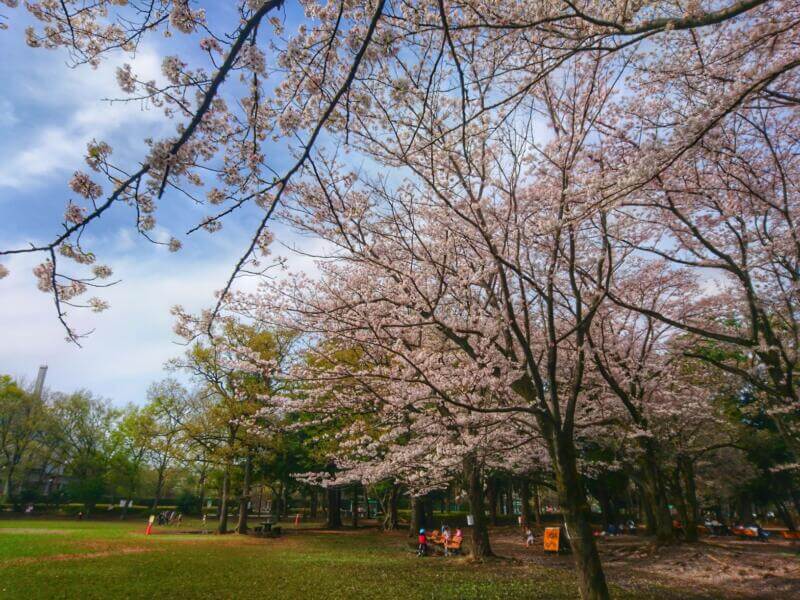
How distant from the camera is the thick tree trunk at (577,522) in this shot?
6258 mm

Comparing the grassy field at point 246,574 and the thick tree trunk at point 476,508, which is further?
the thick tree trunk at point 476,508

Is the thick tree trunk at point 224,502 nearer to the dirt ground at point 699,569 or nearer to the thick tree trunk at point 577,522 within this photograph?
the dirt ground at point 699,569

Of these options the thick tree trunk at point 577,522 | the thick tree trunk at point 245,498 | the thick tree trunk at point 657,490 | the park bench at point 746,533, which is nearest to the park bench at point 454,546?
the thick tree trunk at point 657,490

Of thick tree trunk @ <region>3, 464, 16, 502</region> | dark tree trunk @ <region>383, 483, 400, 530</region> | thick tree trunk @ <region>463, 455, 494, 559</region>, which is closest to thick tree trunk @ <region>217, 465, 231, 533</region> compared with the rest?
dark tree trunk @ <region>383, 483, 400, 530</region>

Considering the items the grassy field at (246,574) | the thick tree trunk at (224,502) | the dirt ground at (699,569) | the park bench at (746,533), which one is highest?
the thick tree trunk at (224,502)

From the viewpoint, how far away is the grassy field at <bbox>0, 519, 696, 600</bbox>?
325 inches

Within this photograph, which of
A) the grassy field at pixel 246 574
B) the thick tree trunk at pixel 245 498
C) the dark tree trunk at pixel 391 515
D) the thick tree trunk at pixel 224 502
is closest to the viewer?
the grassy field at pixel 246 574

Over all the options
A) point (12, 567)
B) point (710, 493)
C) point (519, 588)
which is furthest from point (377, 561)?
point (710, 493)

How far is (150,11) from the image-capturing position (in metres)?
2.67

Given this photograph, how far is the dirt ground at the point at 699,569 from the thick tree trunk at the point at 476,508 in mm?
1772

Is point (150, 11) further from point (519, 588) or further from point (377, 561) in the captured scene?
point (377, 561)

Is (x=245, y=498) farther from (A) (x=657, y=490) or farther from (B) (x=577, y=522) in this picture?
(B) (x=577, y=522)

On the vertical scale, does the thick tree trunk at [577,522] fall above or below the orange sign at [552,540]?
above

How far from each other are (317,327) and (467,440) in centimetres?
453
